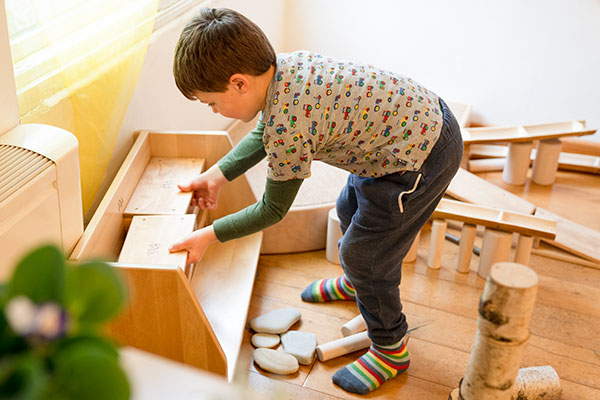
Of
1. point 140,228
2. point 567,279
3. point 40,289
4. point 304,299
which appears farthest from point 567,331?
point 40,289

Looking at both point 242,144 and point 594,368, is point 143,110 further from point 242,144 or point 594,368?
point 594,368

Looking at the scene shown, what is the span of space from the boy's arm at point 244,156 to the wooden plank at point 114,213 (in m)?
0.21

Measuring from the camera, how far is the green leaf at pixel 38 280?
317mm

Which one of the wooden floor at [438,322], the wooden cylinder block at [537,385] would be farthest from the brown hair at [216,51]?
the wooden cylinder block at [537,385]

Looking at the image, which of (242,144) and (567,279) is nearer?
(242,144)

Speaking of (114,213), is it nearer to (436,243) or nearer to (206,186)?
(206,186)

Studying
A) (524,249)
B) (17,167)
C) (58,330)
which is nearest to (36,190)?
(17,167)

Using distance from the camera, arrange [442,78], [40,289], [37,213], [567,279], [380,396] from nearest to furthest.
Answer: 1. [40,289]
2. [37,213]
3. [380,396]
4. [567,279]
5. [442,78]

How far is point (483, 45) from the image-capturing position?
2373mm

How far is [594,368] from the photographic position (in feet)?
4.44

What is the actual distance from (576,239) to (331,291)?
2.53 feet

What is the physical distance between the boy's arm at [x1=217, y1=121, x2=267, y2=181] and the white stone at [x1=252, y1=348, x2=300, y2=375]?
40cm

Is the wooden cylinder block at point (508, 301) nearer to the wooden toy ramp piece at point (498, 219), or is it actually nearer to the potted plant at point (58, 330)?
the potted plant at point (58, 330)

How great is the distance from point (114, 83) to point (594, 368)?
1205mm
